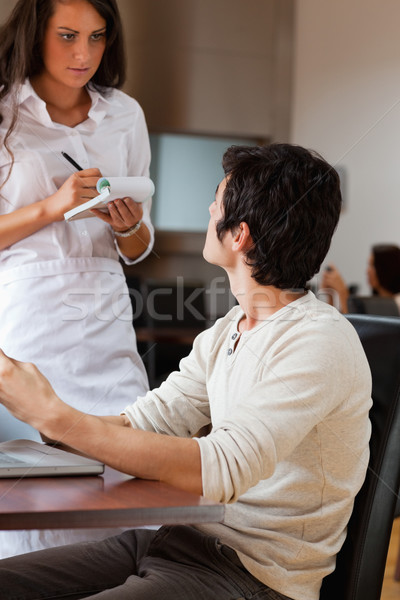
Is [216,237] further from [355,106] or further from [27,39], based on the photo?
[355,106]

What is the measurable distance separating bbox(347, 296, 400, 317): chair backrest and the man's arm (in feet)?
7.41

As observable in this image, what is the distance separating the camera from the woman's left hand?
1598mm

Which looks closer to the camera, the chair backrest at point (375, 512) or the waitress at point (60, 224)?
the chair backrest at point (375, 512)

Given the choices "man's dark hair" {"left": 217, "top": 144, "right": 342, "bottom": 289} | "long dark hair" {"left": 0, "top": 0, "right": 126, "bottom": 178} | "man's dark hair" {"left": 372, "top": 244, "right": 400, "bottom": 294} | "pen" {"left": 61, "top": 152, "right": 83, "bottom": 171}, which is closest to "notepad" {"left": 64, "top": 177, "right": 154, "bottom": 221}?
"pen" {"left": 61, "top": 152, "right": 83, "bottom": 171}

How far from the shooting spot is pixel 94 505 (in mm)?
794

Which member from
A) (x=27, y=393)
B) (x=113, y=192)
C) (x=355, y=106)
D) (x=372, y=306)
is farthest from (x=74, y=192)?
(x=355, y=106)

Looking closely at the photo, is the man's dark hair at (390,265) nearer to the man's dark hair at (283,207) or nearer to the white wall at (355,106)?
the white wall at (355,106)

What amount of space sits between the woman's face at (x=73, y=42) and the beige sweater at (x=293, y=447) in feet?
2.66

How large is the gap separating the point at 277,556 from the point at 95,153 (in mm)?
1028

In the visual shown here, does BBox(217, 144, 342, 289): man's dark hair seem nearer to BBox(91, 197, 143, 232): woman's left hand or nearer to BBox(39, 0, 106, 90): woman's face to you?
BBox(91, 197, 143, 232): woman's left hand

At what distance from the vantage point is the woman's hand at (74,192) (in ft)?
5.08

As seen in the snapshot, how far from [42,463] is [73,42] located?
1.00 m

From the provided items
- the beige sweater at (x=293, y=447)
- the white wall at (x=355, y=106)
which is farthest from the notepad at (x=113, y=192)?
the white wall at (x=355, y=106)

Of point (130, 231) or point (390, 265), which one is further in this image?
point (390, 265)
